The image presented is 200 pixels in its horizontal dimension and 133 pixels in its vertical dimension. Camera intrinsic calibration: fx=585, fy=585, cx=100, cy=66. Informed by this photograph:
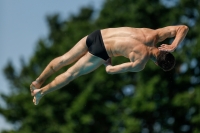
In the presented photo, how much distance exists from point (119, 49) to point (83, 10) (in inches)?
1624

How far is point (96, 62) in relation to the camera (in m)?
11.3

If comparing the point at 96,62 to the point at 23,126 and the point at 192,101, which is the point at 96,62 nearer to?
the point at 192,101

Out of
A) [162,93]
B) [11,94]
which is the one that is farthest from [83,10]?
[162,93]

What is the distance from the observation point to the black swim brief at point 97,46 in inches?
436

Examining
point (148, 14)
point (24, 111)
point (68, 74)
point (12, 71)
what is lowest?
point (12, 71)

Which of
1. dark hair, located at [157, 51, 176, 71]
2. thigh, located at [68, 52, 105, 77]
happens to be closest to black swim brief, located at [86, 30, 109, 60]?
thigh, located at [68, 52, 105, 77]

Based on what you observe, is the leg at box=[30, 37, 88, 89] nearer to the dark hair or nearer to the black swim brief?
the black swim brief

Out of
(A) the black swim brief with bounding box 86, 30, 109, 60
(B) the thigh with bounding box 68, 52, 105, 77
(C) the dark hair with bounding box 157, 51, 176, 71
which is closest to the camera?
(C) the dark hair with bounding box 157, 51, 176, 71

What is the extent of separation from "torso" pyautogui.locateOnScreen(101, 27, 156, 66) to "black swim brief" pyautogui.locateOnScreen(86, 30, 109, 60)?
18 centimetres

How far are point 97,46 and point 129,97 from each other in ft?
66.9

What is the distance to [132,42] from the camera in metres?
10.7

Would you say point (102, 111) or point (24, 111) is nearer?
point (102, 111)

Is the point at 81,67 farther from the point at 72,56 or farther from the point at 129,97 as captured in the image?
the point at 129,97

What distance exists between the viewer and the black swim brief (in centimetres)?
1109
